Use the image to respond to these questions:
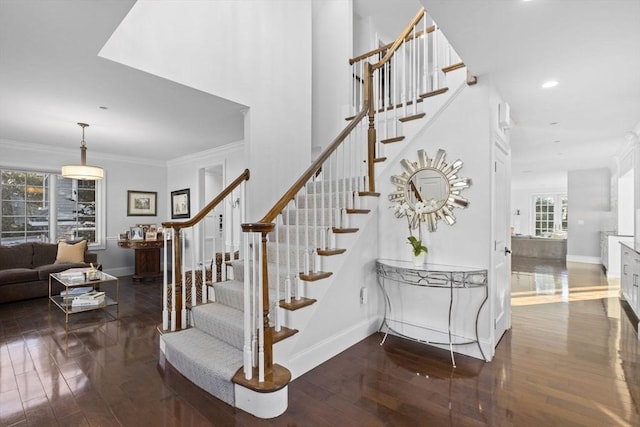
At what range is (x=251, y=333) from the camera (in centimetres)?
220

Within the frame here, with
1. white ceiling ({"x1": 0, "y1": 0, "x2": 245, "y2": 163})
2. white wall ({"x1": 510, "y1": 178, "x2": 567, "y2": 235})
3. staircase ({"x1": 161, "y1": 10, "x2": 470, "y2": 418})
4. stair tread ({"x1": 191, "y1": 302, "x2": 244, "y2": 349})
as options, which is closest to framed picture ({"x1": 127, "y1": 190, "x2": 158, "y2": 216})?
white ceiling ({"x1": 0, "y1": 0, "x2": 245, "y2": 163})

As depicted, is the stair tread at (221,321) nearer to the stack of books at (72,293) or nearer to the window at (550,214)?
the stack of books at (72,293)

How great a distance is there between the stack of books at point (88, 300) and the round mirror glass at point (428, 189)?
399 cm

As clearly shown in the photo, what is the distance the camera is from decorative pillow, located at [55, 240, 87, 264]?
5312 mm

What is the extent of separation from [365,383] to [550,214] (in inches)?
522

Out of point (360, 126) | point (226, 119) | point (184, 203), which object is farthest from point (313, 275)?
point (184, 203)

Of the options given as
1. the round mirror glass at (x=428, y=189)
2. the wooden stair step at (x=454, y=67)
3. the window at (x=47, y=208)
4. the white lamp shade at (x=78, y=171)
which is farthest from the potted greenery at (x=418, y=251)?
the window at (x=47, y=208)

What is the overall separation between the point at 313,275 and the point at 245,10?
10.2ft

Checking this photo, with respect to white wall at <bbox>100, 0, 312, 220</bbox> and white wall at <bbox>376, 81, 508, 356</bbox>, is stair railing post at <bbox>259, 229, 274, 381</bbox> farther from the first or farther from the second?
white wall at <bbox>376, 81, 508, 356</bbox>

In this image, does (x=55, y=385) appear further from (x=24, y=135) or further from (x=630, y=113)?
(x=630, y=113)

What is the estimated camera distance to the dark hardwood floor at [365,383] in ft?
6.64

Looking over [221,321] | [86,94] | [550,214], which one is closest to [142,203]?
[86,94]

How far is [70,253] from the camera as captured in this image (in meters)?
5.35

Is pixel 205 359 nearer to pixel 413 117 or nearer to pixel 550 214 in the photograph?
pixel 413 117
